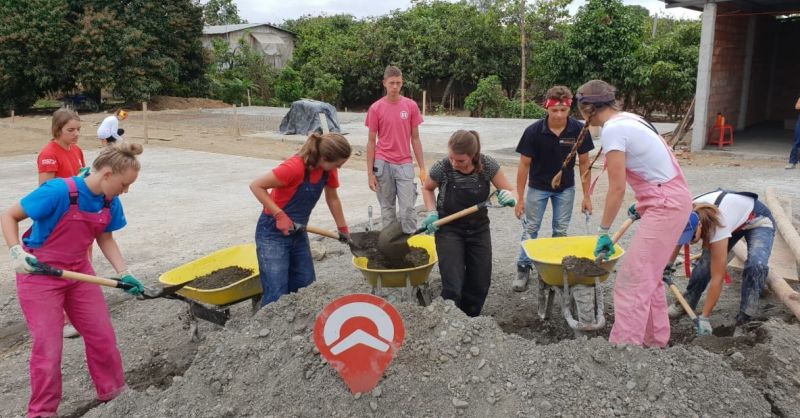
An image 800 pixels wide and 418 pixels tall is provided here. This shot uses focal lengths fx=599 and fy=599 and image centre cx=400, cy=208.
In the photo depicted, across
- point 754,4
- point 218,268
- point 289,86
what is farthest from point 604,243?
point 289,86

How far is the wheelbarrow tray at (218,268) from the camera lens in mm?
3512

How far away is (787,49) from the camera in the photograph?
15148 millimetres

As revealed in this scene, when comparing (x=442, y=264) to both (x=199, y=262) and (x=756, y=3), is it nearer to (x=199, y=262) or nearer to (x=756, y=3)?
(x=199, y=262)

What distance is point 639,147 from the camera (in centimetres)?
294

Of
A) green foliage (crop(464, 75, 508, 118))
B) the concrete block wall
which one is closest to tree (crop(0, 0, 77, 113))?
green foliage (crop(464, 75, 508, 118))

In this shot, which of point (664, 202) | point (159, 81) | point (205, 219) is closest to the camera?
point (664, 202)

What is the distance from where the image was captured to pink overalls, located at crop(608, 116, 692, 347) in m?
2.98

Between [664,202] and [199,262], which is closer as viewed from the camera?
[664,202]

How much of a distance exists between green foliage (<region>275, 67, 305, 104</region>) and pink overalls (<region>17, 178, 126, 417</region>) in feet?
85.1

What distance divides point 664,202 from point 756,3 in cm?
1196

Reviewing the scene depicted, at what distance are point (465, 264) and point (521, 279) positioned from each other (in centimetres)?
99

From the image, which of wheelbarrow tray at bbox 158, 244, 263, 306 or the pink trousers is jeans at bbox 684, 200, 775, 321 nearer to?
wheelbarrow tray at bbox 158, 244, 263, 306

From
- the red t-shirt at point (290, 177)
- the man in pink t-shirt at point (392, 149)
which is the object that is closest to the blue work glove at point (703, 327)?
the red t-shirt at point (290, 177)

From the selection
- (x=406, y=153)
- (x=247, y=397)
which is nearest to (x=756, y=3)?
(x=406, y=153)
